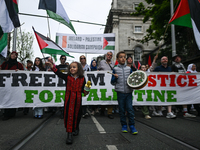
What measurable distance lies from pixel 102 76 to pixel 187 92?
336 centimetres

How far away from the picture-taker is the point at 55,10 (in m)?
6.32

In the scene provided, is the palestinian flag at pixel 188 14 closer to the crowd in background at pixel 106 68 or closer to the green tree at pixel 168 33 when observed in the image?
the crowd in background at pixel 106 68

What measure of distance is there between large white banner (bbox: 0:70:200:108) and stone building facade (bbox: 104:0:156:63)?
1021 inches

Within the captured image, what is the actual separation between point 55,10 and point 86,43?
9.55ft

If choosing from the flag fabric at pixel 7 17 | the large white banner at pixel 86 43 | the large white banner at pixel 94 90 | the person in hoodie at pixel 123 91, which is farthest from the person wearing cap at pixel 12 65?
the person in hoodie at pixel 123 91

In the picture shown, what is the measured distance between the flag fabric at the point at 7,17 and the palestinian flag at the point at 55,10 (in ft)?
3.12

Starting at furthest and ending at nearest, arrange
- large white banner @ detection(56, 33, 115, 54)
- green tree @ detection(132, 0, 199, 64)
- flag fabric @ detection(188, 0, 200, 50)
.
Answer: green tree @ detection(132, 0, 199, 64)
large white banner @ detection(56, 33, 115, 54)
flag fabric @ detection(188, 0, 200, 50)

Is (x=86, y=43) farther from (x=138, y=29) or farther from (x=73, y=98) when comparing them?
(x=138, y=29)

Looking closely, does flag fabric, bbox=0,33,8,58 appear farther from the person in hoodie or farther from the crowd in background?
the person in hoodie

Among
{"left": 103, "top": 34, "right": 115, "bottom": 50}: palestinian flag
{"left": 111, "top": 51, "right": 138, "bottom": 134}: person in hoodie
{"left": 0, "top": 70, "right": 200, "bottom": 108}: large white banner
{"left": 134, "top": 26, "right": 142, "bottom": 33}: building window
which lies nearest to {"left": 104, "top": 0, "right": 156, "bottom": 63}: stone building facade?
{"left": 134, "top": 26, "right": 142, "bottom": 33}: building window

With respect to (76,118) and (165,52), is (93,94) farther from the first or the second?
(165,52)

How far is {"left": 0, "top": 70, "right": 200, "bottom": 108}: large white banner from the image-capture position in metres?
6.19

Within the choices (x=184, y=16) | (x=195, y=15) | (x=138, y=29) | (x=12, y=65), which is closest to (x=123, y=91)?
(x=195, y=15)

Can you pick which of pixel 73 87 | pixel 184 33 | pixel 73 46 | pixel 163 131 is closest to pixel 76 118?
pixel 73 87
